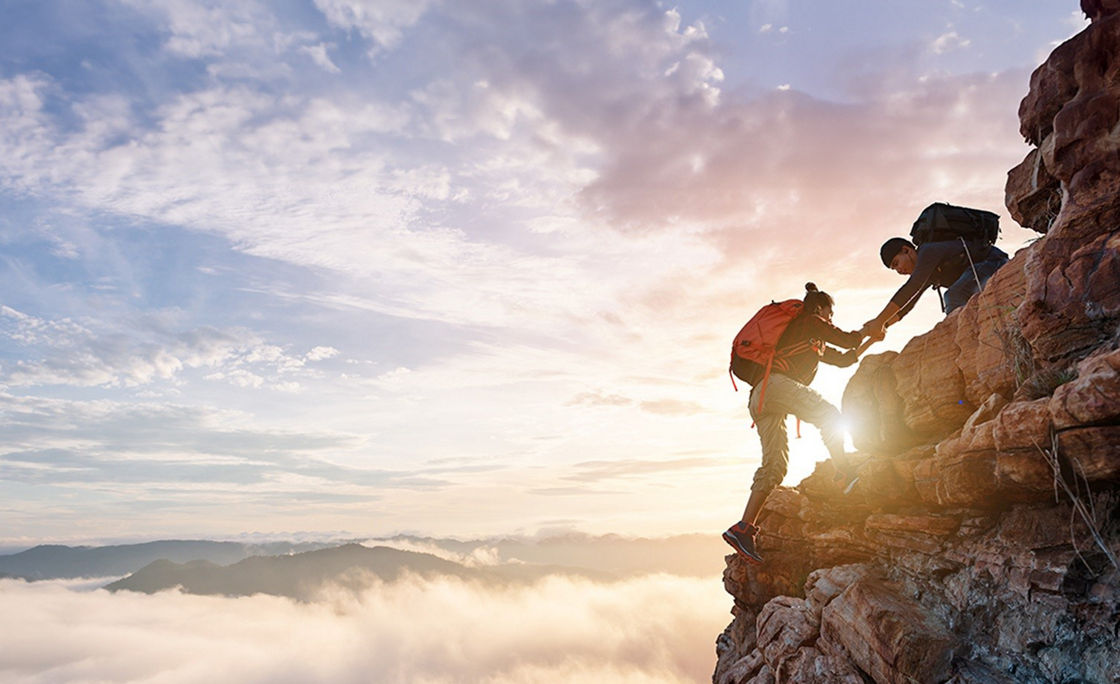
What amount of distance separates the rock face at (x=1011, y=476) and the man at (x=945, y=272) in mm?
760

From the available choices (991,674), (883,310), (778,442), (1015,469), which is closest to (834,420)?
(778,442)

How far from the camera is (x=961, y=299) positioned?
11148 millimetres

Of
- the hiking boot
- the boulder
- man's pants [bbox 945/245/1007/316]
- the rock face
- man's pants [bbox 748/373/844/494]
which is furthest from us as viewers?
the hiking boot

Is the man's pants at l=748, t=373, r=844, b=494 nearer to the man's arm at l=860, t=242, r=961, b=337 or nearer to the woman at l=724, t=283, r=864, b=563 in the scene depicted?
the woman at l=724, t=283, r=864, b=563

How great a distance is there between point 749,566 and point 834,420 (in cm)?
483

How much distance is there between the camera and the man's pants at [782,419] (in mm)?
10797

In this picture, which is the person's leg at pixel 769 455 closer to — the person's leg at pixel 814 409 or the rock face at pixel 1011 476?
the person's leg at pixel 814 409

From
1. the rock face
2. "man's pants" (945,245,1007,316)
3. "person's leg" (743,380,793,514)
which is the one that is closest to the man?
"man's pants" (945,245,1007,316)

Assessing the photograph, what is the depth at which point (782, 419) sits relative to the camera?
11.9m

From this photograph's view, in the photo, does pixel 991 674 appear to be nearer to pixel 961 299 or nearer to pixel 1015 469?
pixel 1015 469

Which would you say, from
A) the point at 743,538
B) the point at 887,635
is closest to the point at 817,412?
the point at 743,538

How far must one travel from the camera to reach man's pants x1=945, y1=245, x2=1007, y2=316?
10906 millimetres

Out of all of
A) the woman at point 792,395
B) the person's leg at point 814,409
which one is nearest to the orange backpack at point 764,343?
the woman at point 792,395

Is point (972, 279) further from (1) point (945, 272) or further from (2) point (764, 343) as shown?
(2) point (764, 343)
